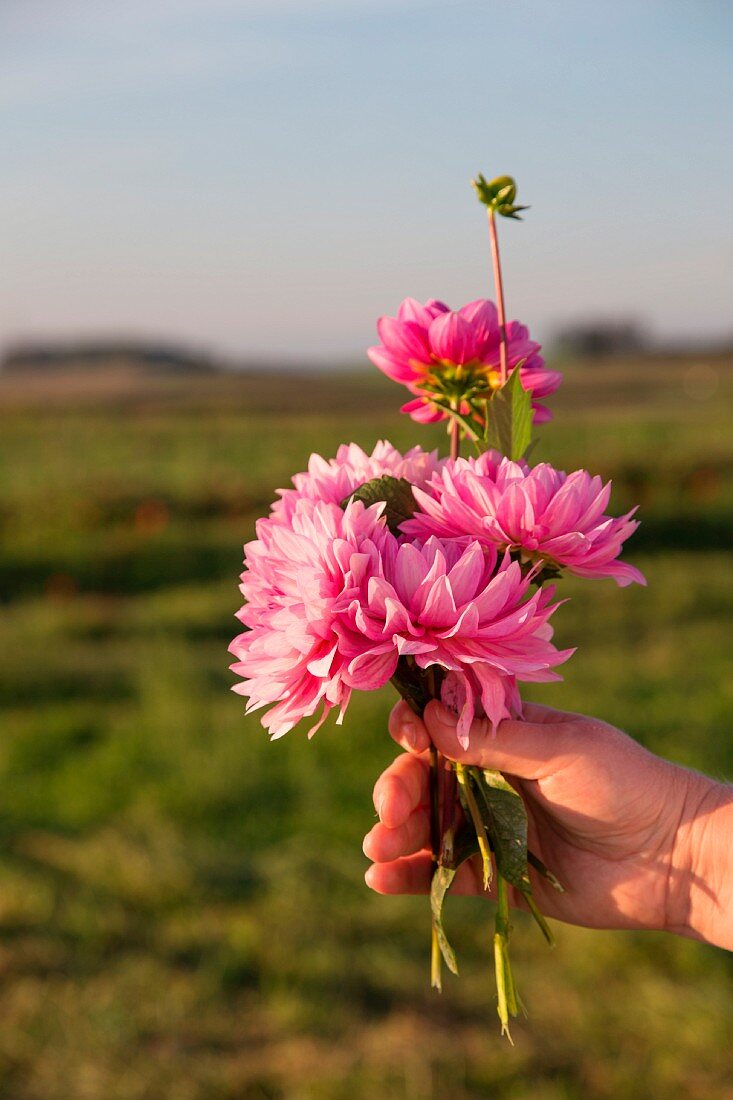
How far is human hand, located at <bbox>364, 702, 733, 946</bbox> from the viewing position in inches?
57.6

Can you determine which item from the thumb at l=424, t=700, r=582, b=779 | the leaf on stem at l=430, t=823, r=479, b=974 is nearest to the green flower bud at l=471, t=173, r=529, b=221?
the thumb at l=424, t=700, r=582, b=779

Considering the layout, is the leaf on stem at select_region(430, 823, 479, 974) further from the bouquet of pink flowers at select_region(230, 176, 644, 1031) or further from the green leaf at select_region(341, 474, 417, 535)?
the green leaf at select_region(341, 474, 417, 535)

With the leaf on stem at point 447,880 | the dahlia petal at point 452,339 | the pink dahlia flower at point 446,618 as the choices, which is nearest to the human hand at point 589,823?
the leaf on stem at point 447,880

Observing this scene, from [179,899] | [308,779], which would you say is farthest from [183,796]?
[179,899]

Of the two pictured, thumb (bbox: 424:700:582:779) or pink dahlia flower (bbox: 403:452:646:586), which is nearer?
pink dahlia flower (bbox: 403:452:646:586)

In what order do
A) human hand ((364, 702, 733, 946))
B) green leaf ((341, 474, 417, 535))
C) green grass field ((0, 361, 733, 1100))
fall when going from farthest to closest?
green grass field ((0, 361, 733, 1100)) < human hand ((364, 702, 733, 946)) < green leaf ((341, 474, 417, 535))

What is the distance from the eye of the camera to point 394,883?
1.71 m

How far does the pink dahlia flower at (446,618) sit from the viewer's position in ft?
3.50

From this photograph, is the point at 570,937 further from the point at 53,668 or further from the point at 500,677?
the point at 53,668

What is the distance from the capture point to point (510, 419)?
4.04 ft

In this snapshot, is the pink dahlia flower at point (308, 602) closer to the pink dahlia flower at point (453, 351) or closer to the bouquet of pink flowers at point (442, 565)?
the bouquet of pink flowers at point (442, 565)

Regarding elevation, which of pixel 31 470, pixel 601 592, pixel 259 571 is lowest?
pixel 601 592

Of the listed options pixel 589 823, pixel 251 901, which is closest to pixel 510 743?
pixel 589 823

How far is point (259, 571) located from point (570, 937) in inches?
105
